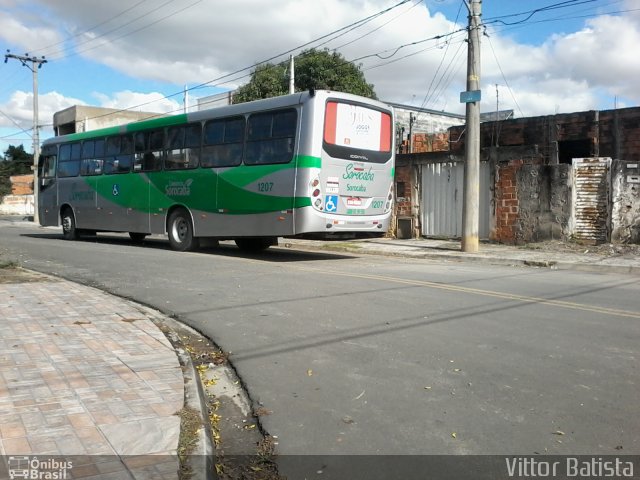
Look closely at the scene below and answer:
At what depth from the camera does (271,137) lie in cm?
1262

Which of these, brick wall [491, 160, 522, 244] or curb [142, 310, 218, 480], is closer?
curb [142, 310, 218, 480]

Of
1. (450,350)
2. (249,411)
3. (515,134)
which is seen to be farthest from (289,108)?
(515,134)

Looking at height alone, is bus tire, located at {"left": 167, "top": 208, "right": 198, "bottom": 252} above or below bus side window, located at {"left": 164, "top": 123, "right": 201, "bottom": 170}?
below

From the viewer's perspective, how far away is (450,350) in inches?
223

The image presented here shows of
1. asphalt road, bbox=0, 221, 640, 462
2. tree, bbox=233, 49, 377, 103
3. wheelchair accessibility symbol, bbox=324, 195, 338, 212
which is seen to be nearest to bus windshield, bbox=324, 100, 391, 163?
wheelchair accessibility symbol, bbox=324, 195, 338, 212

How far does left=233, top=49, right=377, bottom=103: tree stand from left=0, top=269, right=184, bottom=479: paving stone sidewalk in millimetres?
23963

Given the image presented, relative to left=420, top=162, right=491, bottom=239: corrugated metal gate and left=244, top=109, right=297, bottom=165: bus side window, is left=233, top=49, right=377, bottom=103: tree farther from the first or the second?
left=244, top=109, right=297, bottom=165: bus side window

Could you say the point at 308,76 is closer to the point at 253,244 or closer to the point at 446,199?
the point at 446,199

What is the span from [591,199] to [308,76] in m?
18.7

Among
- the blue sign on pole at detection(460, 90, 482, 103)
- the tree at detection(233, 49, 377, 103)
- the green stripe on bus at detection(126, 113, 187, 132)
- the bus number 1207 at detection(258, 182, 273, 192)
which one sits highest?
the tree at detection(233, 49, 377, 103)

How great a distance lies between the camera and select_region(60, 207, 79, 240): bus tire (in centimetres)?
1939

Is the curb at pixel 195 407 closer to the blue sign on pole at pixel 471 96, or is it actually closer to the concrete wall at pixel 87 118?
the blue sign on pole at pixel 471 96

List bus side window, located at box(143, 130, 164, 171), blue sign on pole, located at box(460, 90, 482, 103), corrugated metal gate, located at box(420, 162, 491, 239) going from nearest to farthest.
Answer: blue sign on pole, located at box(460, 90, 482, 103)
bus side window, located at box(143, 130, 164, 171)
corrugated metal gate, located at box(420, 162, 491, 239)

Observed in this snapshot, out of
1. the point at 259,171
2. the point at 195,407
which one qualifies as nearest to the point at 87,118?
the point at 259,171
